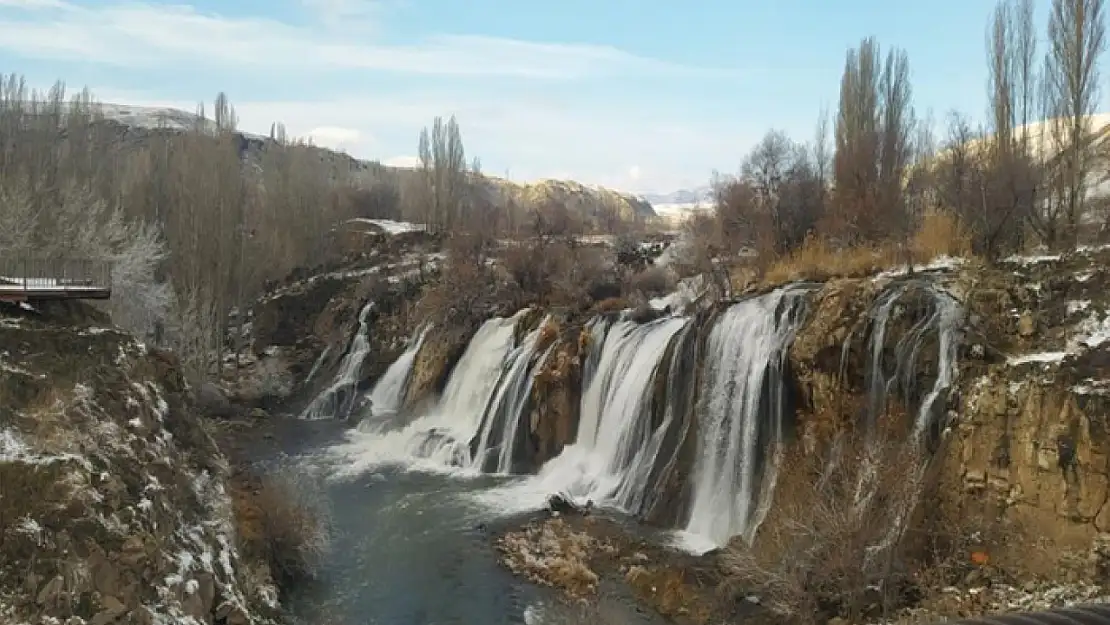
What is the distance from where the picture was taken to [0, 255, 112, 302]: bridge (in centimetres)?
1481

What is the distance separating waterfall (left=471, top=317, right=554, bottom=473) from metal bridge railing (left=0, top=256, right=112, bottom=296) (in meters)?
9.66

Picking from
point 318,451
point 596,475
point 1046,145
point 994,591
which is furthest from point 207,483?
point 1046,145

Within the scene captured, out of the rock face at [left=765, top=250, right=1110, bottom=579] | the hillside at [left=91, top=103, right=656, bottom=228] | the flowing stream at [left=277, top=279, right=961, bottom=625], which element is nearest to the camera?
the rock face at [left=765, top=250, right=1110, bottom=579]

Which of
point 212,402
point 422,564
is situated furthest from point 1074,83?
point 212,402

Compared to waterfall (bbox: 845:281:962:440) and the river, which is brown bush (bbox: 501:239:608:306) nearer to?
the river

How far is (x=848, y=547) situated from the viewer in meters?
10.1

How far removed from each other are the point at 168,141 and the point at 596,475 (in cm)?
3756

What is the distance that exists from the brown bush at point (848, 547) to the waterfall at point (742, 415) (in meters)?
3.21

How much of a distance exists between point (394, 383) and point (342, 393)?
218 centimetres

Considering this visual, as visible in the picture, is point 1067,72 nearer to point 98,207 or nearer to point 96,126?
point 98,207

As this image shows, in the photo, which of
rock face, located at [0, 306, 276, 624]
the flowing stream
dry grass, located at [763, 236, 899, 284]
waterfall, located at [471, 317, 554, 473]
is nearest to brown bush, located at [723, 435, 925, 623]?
the flowing stream

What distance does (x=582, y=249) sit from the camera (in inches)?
1273

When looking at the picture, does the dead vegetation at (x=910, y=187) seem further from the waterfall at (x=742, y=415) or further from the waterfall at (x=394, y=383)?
the waterfall at (x=394, y=383)

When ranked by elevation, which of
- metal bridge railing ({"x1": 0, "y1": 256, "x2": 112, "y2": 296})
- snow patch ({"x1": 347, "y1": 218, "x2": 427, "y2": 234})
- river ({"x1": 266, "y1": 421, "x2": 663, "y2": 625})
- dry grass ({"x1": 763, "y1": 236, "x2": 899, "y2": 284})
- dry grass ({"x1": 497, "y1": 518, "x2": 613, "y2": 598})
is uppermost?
snow patch ({"x1": 347, "y1": 218, "x2": 427, "y2": 234})
